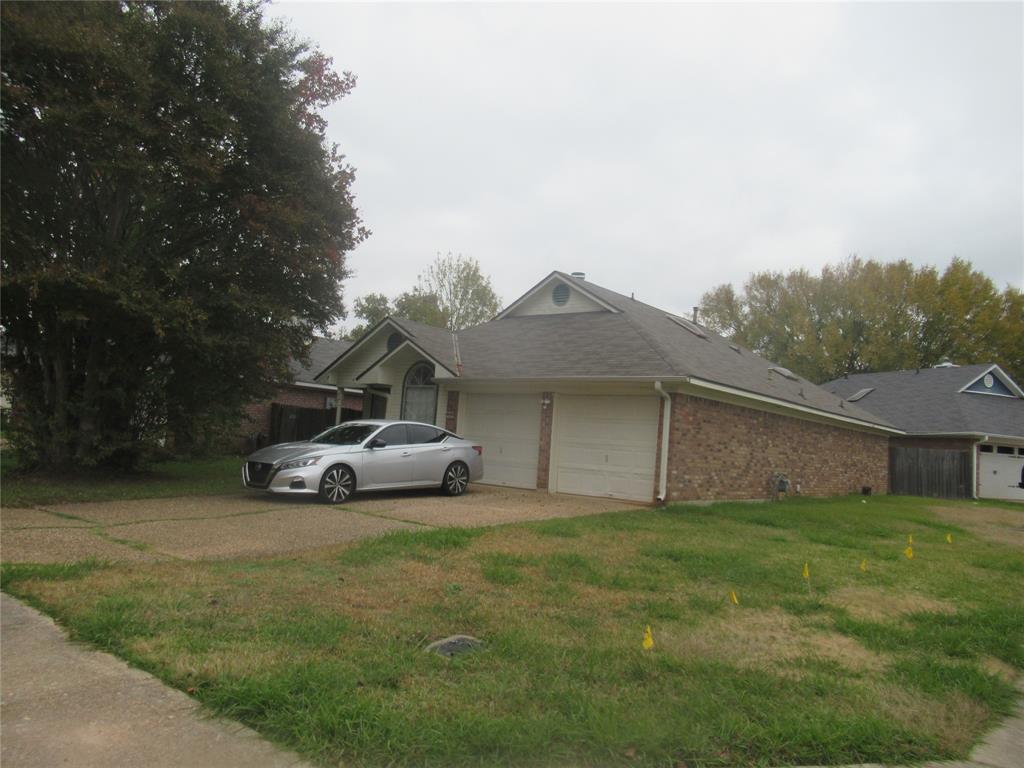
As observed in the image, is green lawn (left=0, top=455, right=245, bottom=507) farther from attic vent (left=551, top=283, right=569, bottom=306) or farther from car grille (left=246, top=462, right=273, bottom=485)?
attic vent (left=551, top=283, right=569, bottom=306)

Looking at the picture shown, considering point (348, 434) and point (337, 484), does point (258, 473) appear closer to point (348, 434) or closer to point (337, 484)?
point (337, 484)

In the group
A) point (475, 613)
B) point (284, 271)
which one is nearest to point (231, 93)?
point (284, 271)

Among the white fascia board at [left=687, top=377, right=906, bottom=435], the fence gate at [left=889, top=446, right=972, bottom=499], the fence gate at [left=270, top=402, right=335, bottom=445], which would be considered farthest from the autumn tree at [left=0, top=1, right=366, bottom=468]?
the fence gate at [left=889, top=446, right=972, bottom=499]

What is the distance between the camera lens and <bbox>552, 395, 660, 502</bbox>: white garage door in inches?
531

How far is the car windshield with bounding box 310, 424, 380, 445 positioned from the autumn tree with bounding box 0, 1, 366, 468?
1.83 metres

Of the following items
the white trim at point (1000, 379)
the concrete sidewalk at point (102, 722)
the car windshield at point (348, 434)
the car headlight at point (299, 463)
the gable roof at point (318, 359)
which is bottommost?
the concrete sidewalk at point (102, 722)

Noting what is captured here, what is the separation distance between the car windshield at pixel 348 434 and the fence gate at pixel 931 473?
73.6 feet

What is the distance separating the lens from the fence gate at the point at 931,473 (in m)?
25.5

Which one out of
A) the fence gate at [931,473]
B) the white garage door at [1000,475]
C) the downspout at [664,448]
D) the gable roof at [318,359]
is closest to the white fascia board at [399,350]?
the downspout at [664,448]

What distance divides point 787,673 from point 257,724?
9.87 ft

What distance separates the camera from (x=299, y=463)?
11.0 meters

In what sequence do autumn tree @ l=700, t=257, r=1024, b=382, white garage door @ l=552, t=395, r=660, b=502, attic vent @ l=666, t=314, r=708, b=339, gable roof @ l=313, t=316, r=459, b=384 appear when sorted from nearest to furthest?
1. white garage door @ l=552, t=395, r=660, b=502
2. gable roof @ l=313, t=316, r=459, b=384
3. attic vent @ l=666, t=314, r=708, b=339
4. autumn tree @ l=700, t=257, r=1024, b=382

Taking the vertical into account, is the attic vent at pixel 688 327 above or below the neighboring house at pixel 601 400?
above

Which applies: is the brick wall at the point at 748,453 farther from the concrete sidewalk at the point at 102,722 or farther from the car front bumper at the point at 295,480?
the concrete sidewalk at the point at 102,722
